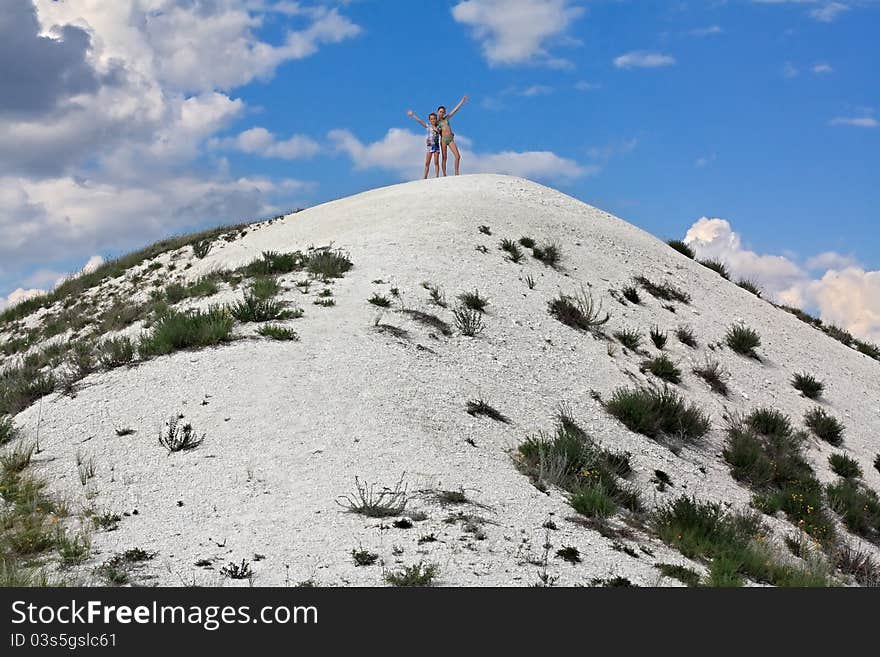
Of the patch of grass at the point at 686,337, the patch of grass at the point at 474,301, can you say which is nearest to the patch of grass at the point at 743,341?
the patch of grass at the point at 686,337

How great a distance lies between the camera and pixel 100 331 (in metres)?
16.2

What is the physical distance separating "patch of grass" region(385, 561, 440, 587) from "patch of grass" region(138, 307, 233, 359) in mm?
6693

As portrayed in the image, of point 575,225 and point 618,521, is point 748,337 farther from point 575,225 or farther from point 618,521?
point 618,521

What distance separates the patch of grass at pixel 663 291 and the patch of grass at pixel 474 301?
5256 millimetres

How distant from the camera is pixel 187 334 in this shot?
11898 mm

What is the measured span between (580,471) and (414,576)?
11.7 ft

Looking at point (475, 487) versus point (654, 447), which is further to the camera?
point (654, 447)

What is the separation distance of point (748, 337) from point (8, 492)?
14.3 m

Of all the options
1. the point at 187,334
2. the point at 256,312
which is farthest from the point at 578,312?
the point at 187,334

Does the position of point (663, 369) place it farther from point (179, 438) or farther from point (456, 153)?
point (456, 153)

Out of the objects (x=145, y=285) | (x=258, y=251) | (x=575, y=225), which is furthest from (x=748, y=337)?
(x=145, y=285)

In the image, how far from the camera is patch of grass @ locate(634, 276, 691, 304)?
17.5 meters

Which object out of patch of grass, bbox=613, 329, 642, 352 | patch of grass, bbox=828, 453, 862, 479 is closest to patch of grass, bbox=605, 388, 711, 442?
patch of grass, bbox=613, 329, 642, 352

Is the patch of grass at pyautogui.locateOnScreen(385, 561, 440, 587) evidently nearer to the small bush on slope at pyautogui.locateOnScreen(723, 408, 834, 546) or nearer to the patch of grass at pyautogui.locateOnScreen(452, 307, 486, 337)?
the small bush on slope at pyautogui.locateOnScreen(723, 408, 834, 546)
